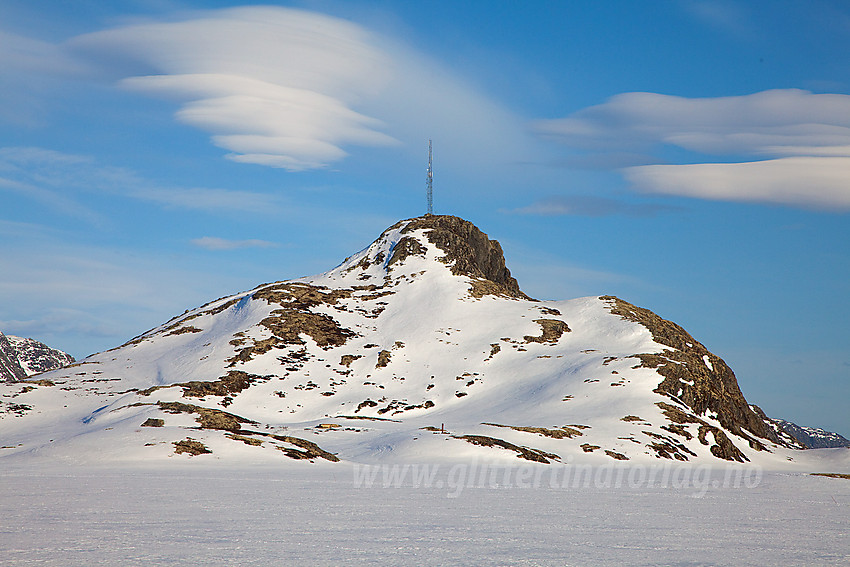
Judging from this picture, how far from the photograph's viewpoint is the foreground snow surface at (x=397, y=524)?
1327cm

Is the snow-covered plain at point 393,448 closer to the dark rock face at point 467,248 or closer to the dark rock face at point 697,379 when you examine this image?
the dark rock face at point 697,379

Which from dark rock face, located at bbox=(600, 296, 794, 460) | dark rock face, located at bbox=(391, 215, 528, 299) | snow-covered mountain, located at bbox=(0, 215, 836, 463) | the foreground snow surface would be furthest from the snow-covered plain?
dark rock face, located at bbox=(391, 215, 528, 299)

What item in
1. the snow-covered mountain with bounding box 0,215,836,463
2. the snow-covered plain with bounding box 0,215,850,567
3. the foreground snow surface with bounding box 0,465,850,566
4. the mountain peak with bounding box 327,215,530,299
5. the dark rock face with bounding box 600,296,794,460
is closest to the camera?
the foreground snow surface with bounding box 0,465,850,566

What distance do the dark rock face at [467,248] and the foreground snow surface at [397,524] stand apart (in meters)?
114

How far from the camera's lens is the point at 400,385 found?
97.7 meters

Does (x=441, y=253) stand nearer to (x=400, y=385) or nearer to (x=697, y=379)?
(x=400, y=385)

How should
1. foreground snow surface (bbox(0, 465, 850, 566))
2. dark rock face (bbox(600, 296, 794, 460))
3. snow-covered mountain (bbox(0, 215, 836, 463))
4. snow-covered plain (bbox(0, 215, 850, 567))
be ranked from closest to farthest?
foreground snow surface (bbox(0, 465, 850, 566)) < snow-covered plain (bbox(0, 215, 850, 567)) < snow-covered mountain (bbox(0, 215, 836, 463)) < dark rock face (bbox(600, 296, 794, 460))

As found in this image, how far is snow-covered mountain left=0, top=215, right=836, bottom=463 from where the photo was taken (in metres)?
57.0

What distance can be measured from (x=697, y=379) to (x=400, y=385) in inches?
1532

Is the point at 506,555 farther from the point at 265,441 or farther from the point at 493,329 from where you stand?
the point at 493,329

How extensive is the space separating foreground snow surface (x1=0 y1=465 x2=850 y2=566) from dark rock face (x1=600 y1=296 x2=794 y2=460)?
55.7 metres

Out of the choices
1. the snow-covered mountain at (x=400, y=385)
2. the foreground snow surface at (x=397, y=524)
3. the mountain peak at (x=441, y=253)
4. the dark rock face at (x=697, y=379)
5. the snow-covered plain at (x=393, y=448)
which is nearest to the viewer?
the foreground snow surface at (x=397, y=524)

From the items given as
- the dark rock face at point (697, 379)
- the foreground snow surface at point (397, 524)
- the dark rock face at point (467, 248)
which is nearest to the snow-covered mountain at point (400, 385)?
the dark rock face at point (697, 379)

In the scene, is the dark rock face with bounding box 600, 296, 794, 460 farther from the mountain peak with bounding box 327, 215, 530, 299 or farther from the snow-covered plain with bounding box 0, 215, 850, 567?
the mountain peak with bounding box 327, 215, 530, 299
